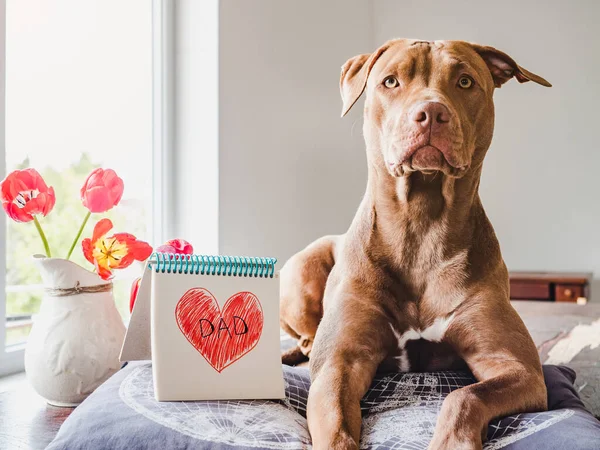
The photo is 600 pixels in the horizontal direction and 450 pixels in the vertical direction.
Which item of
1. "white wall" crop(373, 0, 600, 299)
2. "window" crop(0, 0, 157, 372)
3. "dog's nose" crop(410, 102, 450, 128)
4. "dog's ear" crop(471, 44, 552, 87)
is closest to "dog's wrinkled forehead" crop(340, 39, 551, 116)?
"dog's ear" crop(471, 44, 552, 87)

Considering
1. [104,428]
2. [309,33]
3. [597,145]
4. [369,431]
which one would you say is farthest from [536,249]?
[104,428]

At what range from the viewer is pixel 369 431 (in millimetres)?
1153

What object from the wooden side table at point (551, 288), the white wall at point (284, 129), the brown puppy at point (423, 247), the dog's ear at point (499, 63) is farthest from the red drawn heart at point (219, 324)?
the wooden side table at point (551, 288)

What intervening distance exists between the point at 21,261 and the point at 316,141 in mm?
1820

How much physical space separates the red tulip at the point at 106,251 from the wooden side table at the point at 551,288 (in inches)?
108

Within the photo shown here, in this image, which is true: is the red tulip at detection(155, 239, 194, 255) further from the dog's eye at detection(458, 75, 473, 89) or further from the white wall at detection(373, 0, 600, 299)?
the white wall at detection(373, 0, 600, 299)

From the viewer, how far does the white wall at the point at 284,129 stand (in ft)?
8.32

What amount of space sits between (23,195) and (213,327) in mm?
511

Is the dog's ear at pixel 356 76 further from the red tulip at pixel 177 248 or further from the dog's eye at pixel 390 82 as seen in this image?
the red tulip at pixel 177 248

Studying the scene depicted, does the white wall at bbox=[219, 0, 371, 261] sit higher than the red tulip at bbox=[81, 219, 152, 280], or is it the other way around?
the white wall at bbox=[219, 0, 371, 261]

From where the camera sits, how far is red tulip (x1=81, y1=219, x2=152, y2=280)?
4.66 ft

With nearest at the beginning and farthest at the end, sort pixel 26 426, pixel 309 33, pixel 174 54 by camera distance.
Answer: pixel 26 426 < pixel 174 54 < pixel 309 33

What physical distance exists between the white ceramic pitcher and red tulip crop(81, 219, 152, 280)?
0.03m

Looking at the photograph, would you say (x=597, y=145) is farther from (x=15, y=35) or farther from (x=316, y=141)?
(x=15, y=35)
